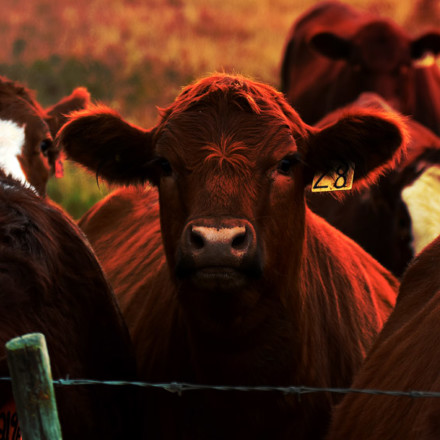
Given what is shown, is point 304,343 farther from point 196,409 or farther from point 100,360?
point 100,360

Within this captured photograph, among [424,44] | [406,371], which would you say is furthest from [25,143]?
[424,44]

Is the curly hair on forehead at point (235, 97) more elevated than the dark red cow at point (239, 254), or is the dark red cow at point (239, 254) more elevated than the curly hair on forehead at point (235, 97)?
the curly hair on forehead at point (235, 97)

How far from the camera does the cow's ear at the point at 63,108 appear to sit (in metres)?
5.99

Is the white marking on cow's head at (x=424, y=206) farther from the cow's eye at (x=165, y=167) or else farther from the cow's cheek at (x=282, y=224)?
the cow's eye at (x=165, y=167)

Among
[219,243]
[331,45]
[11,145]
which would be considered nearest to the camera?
[219,243]

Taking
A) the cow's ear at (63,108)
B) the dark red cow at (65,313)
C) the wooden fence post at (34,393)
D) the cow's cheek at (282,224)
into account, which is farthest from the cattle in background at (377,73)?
the wooden fence post at (34,393)

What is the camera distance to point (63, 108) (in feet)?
20.9

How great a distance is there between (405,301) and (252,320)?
575mm

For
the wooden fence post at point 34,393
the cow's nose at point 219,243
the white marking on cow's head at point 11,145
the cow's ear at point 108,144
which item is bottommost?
the wooden fence post at point 34,393

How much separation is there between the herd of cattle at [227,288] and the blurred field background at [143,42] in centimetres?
1095

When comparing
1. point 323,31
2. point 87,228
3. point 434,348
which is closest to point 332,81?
point 323,31

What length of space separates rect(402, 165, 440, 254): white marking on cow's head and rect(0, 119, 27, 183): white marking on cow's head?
235cm

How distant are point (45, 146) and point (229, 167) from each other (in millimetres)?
2520

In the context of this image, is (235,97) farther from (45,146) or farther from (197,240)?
(45,146)
